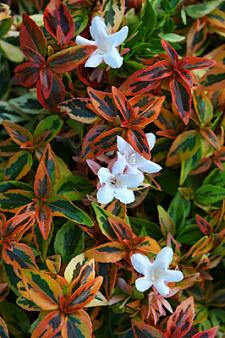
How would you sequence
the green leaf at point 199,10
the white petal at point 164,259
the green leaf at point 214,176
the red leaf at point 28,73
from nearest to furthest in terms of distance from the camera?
the white petal at point 164,259 < the red leaf at point 28,73 < the green leaf at point 214,176 < the green leaf at point 199,10

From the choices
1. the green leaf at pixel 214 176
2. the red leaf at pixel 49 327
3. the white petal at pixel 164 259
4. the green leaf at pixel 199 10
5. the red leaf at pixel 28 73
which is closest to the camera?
the red leaf at pixel 49 327

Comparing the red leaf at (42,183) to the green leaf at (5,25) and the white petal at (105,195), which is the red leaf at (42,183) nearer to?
the white petal at (105,195)

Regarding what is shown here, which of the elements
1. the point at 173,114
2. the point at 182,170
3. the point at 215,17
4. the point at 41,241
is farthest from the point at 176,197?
the point at 215,17

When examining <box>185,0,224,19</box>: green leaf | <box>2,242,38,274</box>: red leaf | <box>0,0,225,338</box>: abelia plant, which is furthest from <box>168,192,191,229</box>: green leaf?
<box>185,0,224,19</box>: green leaf

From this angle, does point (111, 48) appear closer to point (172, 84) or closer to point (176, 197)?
point (172, 84)

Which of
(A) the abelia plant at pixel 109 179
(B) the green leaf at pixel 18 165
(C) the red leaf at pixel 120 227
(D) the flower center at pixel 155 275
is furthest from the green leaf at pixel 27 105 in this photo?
(D) the flower center at pixel 155 275

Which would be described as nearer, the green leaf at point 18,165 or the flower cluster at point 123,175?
the flower cluster at point 123,175

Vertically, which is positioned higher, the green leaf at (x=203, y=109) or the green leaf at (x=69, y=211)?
the green leaf at (x=203, y=109)

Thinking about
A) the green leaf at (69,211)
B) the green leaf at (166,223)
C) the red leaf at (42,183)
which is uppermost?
the red leaf at (42,183)
